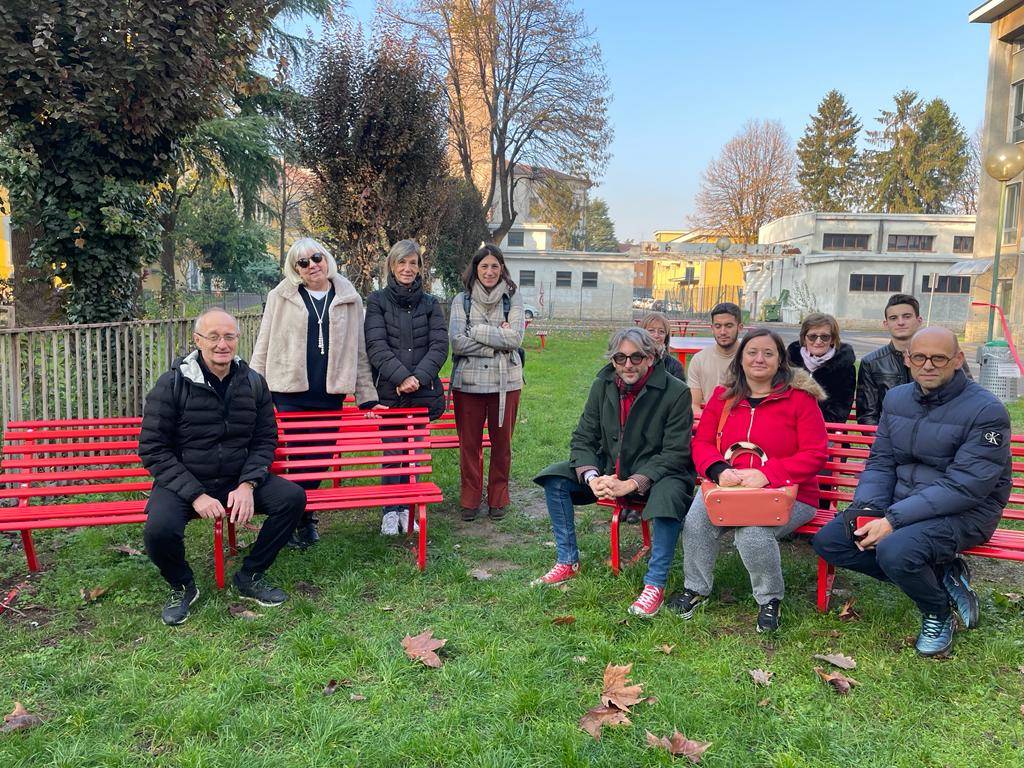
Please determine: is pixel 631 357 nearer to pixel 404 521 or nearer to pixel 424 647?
pixel 424 647

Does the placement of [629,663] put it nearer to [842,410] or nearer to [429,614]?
[429,614]

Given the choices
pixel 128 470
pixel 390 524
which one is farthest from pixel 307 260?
pixel 390 524

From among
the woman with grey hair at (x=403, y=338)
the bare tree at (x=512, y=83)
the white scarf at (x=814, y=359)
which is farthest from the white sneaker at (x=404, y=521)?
the bare tree at (x=512, y=83)

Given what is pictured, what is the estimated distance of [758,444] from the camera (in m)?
4.03

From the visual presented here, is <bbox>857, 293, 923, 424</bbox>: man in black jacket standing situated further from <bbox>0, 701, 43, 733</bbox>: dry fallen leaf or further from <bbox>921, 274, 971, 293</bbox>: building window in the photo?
<bbox>921, 274, 971, 293</bbox>: building window

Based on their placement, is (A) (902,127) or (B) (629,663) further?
(A) (902,127)

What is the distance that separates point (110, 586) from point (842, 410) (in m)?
4.83

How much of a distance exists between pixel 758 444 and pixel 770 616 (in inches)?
35.6

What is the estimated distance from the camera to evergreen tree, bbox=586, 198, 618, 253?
8588 centimetres

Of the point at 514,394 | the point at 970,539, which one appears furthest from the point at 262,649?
the point at 970,539

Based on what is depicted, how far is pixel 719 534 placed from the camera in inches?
155

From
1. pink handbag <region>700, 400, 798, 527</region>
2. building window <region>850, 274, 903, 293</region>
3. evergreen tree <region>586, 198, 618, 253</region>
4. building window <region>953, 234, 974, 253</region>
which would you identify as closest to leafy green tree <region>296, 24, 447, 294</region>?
pink handbag <region>700, 400, 798, 527</region>

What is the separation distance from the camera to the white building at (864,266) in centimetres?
3859

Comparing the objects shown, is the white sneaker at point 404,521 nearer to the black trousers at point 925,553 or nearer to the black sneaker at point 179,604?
the black sneaker at point 179,604
